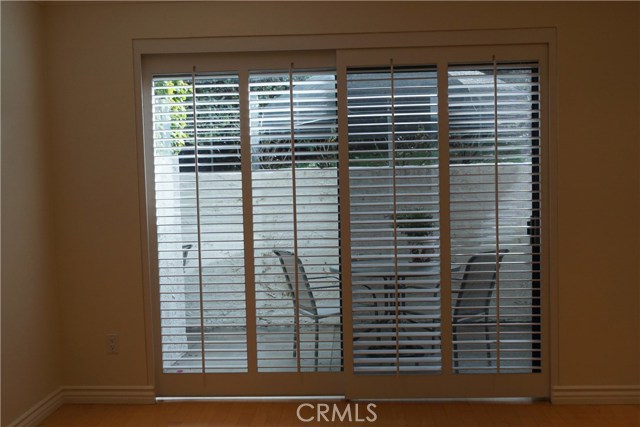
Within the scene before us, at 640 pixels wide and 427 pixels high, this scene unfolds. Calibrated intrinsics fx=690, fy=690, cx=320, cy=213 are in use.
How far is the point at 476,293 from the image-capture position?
4.06 metres

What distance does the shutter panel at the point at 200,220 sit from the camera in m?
4.12

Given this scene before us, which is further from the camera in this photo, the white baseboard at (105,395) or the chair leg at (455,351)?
the white baseboard at (105,395)

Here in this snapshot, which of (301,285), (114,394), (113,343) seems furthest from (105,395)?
(301,285)

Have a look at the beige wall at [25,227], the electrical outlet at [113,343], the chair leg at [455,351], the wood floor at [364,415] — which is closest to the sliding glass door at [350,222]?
the chair leg at [455,351]

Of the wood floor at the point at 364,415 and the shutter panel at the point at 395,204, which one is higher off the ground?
the shutter panel at the point at 395,204

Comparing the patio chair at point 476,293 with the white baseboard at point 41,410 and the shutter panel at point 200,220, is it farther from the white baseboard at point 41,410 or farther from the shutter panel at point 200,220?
the white baseboard at point 41,410

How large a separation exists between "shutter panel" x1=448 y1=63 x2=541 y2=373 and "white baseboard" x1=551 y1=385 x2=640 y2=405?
8.2 inches

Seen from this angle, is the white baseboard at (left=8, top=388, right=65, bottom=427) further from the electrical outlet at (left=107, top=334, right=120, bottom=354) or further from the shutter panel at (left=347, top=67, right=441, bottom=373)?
the shutter panel at (left=347, top=67, right=441, bottom=373)

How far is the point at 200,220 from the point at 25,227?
3.19ft

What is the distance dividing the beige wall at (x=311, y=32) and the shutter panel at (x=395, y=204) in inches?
15.5

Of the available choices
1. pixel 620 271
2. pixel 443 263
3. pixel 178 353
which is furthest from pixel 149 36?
pixel 620 271

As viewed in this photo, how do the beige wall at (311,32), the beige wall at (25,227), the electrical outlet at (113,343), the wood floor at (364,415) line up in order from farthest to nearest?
1. the electrical outlet at (113,343)
2. the beige wall at (311,32)
3. the wood floor at (364,415)
4. the beige wall at (25,227)

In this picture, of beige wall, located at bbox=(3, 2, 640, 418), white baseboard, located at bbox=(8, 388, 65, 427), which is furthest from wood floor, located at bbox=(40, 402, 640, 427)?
beige wall, located at bbox=(3, 2, 640, 418)

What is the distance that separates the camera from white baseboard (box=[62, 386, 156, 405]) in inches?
165
